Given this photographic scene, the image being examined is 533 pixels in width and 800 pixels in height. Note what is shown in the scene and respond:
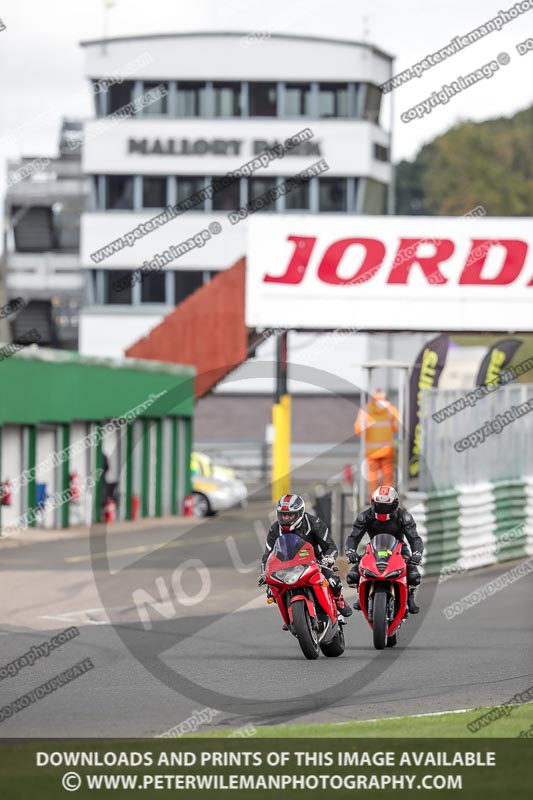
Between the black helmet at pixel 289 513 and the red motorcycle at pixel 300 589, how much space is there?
0.08m

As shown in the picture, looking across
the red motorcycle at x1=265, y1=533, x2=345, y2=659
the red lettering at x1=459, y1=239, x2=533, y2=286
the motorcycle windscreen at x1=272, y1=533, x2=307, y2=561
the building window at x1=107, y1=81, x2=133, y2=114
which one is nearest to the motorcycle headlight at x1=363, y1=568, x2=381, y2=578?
the red motorcycle at x1=265, y1=533, x2=345, y2=659

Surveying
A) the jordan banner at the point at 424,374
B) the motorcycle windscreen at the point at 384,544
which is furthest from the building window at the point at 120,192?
the motorcycle windscreen at the point at 384,544

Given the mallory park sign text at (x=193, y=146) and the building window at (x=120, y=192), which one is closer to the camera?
the mallory park sign text at (x=193, y=146)

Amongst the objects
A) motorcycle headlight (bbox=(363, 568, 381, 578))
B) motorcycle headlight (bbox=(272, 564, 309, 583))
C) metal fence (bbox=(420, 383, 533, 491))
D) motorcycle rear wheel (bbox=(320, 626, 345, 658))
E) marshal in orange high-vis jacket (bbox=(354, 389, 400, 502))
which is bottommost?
marshal in orange high-vis jacket (bbox=(354, 389, 400, 502))

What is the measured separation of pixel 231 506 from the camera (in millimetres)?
36812

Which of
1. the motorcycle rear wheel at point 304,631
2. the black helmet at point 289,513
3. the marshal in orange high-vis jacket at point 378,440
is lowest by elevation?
the marshal in orange high-vis jacket at point 378,440

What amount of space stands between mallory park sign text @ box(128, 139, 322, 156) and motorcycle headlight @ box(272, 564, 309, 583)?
5283cm

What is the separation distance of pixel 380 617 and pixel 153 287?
51434 mm

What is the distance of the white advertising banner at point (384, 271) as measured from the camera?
2714 cm

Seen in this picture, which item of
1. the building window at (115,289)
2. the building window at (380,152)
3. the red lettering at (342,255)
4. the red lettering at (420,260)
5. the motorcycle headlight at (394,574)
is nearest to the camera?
the motorcycle headlight at (394,574)

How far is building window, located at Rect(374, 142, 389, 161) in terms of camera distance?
6488 cm

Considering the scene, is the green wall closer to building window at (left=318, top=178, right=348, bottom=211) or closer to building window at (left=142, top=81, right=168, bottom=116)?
building window at (left=318, top=178, right=348, bottom=211)

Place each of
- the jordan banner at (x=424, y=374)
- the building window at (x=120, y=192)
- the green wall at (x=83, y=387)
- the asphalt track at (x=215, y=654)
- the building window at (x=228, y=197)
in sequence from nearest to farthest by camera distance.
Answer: the asphalt track at (x=215, y=654) → the green wall at (x=83, y=387) → the jordan banner at (x=424, y=374) → the building window at (x=228, y=197) → the building window at (x=120, y=192)

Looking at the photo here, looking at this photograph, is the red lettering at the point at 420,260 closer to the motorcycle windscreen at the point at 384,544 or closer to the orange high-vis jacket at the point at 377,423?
the orange high-vis jacket at the point at 377,423
